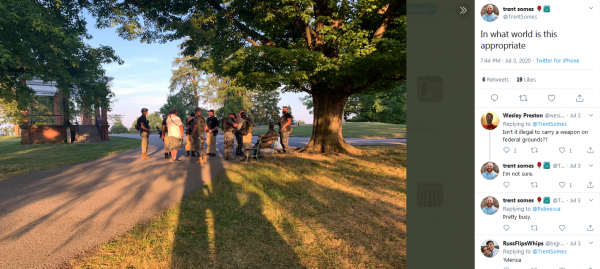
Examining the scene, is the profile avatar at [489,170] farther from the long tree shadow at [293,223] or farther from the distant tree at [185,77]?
the distant tree at [185,77]

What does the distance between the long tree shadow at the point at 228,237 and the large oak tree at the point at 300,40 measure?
20.4 feet

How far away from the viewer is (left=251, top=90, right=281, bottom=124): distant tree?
59.9 m

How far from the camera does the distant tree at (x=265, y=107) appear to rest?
59931 mm

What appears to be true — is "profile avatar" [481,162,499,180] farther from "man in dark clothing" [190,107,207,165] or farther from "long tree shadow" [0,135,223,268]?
"man in dark clothing" [190,107,207,165]

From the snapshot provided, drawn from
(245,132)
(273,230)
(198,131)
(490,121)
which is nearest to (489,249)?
(490,121)

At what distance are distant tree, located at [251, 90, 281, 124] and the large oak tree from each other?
1755 inches

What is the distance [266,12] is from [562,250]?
35.3ft

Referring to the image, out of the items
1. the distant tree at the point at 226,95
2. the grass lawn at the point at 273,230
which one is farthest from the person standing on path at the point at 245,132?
the distant tree at the point at 226,95

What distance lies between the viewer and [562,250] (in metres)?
1.18

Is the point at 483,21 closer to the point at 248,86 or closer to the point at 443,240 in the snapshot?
the point at 443,240

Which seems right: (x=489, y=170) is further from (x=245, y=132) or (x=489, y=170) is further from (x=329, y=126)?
(x=329, y=126)

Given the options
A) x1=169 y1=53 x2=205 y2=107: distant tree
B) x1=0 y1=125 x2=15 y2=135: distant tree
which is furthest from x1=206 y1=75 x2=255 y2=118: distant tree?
x1=0 y1=125 x2=15 y2=135: distant tree

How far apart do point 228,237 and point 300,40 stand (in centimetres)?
896

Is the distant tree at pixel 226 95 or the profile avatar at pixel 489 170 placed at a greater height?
the distant tree at pixel 226 95
